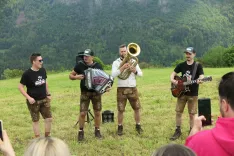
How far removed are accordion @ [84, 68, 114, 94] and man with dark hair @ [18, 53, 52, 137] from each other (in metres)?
0.93

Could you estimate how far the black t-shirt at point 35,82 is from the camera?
7109 mm

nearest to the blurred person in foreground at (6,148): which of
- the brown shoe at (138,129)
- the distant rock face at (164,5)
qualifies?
the brown shoe at (138,129)

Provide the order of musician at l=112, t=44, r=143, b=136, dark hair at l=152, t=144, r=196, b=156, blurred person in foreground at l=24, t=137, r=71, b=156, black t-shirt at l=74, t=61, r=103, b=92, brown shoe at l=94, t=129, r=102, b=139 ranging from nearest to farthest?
dark hair at l=152, t=144, r=196, b=156, blurred person in foreground at l=24, t=137, r=71, b=156, black t-shirt at l=74, t=61, r=103, b=92, musician at l=112, t=44, r=143, b=136, brown shoe at l=94, t=129, r=102, b=139

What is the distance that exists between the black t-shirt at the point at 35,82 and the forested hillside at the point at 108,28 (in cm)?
7195

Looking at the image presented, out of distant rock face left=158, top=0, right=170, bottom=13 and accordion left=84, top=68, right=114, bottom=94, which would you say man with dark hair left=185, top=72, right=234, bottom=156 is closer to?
accordion left=84, top=68, right=114, bottom=94

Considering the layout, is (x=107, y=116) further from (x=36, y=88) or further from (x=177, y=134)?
(x=36, y=88)

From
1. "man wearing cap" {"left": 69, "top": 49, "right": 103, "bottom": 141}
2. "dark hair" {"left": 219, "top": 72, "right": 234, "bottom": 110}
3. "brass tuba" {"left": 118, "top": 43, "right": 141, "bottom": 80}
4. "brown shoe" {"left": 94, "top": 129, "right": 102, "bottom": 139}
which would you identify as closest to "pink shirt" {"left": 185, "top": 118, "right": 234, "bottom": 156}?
"dark hair" {"left": 219, "top": 72, "right": 234, "bottom": 110}

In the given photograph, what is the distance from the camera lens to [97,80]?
7.20m

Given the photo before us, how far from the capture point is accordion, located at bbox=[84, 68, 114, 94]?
23.6ft

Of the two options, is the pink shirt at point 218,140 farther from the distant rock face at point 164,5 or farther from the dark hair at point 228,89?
the distant rock face at point 164,5

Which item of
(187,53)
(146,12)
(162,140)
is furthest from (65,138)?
(146,12)

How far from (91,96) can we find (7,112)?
5.66 metres

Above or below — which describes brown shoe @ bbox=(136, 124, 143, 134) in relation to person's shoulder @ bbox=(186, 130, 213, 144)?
below

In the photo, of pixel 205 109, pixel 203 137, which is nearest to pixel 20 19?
pixel 205 109
